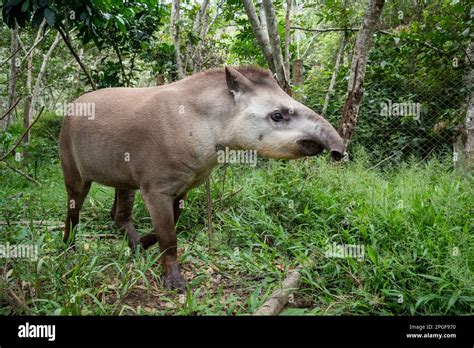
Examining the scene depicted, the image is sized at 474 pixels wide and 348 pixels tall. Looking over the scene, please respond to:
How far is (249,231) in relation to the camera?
15.5 ft

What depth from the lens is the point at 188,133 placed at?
3770 millimetres

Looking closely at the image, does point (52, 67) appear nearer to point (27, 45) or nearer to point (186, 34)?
point (27, 45)

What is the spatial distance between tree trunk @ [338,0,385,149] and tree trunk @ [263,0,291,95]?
1.18m

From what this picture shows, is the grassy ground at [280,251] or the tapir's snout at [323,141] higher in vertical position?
the tapir's snout at [323,141]

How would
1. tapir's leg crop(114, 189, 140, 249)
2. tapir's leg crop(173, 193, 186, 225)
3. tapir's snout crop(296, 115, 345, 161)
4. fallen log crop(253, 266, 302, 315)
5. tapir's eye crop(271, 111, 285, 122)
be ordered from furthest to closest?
tapir's leg crop(114, 189, 140, 249), tapir's leg crop(173, 193, 186, 225), tapir's eye crop(271, 111, 285, 122), tapir's snout crop(296, 115, 345, 161), fallen log crop(253, 266, 302, 315)

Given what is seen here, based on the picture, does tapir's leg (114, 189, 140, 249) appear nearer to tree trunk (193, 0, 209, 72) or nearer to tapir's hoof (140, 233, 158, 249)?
tapir's hoof (140, 233, 158, 249)

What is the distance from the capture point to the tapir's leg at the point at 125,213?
4.90 metres

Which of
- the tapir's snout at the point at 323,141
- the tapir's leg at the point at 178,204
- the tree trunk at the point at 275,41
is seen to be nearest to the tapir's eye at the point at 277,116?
the tapir's snout at the point at 323,141

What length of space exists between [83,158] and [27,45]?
11564mm

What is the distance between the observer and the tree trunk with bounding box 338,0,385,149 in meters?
6.04

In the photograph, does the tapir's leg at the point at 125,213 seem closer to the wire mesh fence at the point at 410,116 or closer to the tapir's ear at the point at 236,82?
the tapir's ear at the point at 236,82

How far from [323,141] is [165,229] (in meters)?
1.55

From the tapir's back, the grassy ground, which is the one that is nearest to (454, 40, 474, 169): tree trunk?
the grassy ground

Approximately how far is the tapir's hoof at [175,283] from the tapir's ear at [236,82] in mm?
1671
